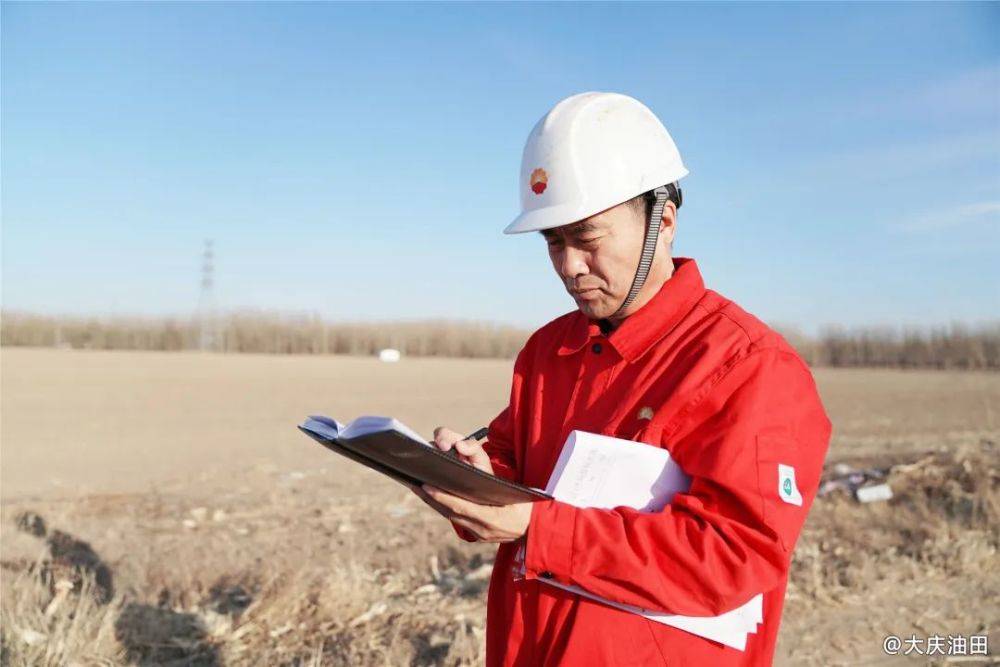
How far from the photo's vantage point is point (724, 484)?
1866 millimetres

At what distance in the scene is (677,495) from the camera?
195 cm

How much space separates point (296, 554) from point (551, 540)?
5881 millimetres

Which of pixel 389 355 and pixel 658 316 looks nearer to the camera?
pixel 658 316

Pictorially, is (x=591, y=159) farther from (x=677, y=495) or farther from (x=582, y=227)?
(x=677, y=495)

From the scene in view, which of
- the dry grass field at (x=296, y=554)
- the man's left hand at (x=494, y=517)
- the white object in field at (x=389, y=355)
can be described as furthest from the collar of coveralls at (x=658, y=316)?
the white object in field at (x=389, y=355)

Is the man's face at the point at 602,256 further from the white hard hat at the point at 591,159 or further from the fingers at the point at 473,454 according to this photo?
the fingers at the point at 473,454

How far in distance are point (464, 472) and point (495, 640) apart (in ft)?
→ 2.39

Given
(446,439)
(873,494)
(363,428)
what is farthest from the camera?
(873,494)

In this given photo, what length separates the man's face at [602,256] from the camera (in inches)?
88.6

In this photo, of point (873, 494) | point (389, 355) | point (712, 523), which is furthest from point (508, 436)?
point (389, 355)

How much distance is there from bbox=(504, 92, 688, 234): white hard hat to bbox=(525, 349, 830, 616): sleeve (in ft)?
1.80

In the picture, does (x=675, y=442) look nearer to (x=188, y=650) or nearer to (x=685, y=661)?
(x=685, y=661)

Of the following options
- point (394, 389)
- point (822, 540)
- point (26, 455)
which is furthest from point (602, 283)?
point (394, 389)

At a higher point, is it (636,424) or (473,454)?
(636,424)
